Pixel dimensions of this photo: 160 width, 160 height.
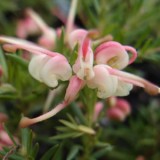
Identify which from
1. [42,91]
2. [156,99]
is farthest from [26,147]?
[156,99]

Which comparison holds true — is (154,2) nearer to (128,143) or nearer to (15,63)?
(128,143)

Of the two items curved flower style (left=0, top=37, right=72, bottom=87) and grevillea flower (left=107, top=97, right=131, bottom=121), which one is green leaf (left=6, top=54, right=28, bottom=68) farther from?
grevillea flower (left=107, top=97, right=131, bottom=121)

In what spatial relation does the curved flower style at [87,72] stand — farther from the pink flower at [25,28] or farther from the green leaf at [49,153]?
the pink flower at [25,28]

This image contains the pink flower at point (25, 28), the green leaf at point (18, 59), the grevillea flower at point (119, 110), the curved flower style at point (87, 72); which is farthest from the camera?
the pink flower at point (25, 28)

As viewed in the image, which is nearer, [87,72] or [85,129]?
[87,72]

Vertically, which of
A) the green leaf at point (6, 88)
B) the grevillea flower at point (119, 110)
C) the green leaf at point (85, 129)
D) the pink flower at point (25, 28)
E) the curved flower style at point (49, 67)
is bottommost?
the grevillea flower at point (119, 110)

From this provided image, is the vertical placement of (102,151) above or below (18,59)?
below

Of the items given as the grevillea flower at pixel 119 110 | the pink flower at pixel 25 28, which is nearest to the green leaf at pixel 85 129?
the grevillea flower at pixel 119 110

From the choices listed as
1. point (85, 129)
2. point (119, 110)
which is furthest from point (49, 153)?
point (119, 110)

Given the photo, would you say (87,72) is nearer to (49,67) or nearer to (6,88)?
(49,67)
